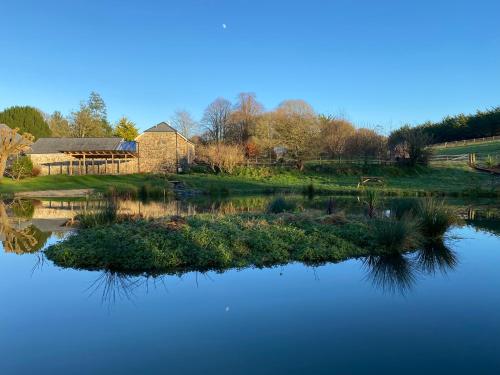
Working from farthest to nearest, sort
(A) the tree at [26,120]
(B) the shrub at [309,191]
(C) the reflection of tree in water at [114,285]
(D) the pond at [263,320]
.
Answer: (A) the tree at [26,120]
(B) the shrub at [309,191]
(C) the reflection of tree in water at [114,285]
(D) the pond at [263,320]

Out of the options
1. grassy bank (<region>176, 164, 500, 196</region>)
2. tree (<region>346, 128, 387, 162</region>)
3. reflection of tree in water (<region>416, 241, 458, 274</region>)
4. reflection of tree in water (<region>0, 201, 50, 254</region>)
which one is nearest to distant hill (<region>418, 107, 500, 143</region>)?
tree (<region>346, 128, 387, 162</region>)

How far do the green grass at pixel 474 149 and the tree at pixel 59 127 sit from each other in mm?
58980

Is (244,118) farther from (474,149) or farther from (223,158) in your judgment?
(474,149)

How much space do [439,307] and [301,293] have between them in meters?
2.03

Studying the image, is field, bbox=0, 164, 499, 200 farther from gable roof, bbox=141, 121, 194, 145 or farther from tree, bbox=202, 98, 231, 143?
tree, bbox=202, 98, 231, 143

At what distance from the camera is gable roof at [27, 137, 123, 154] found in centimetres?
4450

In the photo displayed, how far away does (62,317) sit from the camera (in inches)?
216

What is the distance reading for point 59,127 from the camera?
7169 cm

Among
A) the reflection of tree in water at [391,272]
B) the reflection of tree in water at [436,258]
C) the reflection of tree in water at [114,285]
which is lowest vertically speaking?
the reflection of tree in water at [436,258]

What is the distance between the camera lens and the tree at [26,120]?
64250 mm

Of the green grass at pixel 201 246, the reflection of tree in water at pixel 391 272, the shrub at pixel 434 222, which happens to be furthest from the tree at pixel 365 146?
the reflection of tree in water at pixel 391 272

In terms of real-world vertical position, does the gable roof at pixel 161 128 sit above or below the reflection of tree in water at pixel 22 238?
above

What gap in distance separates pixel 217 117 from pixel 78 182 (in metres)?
23.7

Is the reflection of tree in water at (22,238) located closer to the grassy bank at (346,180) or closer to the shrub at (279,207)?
the shrub at (279,207)
